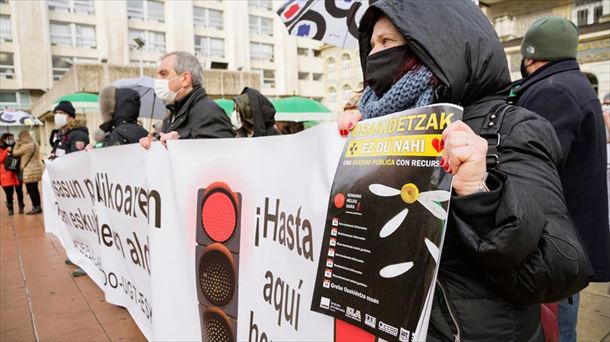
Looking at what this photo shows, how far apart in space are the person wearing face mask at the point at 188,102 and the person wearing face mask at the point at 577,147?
222 centimetres

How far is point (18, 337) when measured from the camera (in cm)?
331

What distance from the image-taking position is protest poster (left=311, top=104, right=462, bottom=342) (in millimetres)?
1066

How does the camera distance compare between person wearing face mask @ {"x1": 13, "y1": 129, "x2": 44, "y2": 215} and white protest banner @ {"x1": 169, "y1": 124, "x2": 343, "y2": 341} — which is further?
person wearing face mask @ {"x1": 13, "y1": 129, "x2": 44, "y2": 215}

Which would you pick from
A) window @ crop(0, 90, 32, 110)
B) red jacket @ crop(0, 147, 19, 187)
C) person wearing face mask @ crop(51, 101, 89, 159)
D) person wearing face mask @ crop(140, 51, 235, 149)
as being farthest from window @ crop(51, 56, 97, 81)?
person wearing face mask @ crop(140, 51, 235, 149)

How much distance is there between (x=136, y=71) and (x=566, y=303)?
21.5 meters

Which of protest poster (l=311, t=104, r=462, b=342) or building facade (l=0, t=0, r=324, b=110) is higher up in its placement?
building facade (l=0, t=0, r=324, b=110)

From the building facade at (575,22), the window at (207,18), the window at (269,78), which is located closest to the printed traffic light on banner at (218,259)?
the building facade at (575,22)

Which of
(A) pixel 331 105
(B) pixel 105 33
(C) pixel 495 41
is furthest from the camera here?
(A) pixel 331 105

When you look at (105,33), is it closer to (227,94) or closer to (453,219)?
(227,94)

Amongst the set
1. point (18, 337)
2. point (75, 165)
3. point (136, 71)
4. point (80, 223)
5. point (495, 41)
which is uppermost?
point (136, 71)

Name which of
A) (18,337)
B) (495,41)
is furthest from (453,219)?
(18,337)

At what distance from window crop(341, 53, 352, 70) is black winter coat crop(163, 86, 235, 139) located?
134 ft

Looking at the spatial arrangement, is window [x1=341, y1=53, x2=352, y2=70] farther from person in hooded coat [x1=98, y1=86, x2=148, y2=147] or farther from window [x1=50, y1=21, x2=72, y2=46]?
person in hooded coat [x1=98, y1=86, x2=148, y2=147]

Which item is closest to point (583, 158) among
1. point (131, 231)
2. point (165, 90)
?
point (131, 231)
